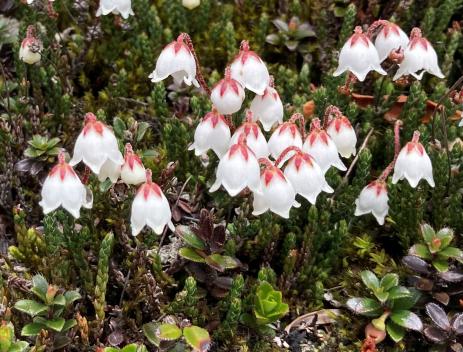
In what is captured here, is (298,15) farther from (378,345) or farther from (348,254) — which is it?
(378,345)

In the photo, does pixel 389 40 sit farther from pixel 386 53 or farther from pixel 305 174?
pixel 305 174

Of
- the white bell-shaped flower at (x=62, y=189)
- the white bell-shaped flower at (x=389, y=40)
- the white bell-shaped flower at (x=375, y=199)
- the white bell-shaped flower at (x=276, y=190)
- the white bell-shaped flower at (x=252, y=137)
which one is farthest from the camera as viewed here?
the white bell-shaped flower at (x=389, y=40)

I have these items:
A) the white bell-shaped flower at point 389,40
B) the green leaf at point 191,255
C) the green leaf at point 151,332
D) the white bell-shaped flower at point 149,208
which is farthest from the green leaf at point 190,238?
the white bell-shaped flower at point 389,40

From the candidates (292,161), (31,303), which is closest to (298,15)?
(292,161)

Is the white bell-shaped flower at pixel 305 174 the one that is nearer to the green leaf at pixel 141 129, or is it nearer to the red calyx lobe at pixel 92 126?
the red calyx lobe at pixel 92 126

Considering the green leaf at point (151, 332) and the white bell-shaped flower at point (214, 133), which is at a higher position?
the white bell-shaped flower at point (214, 133)

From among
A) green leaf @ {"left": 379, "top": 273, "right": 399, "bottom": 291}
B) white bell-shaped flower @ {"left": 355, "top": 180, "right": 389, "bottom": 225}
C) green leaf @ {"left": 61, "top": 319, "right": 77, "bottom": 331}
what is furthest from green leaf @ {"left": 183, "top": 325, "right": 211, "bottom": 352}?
white bell-shaped flower @ {"left": 355, "top": 180, "right": 389, "bottom": 225}
